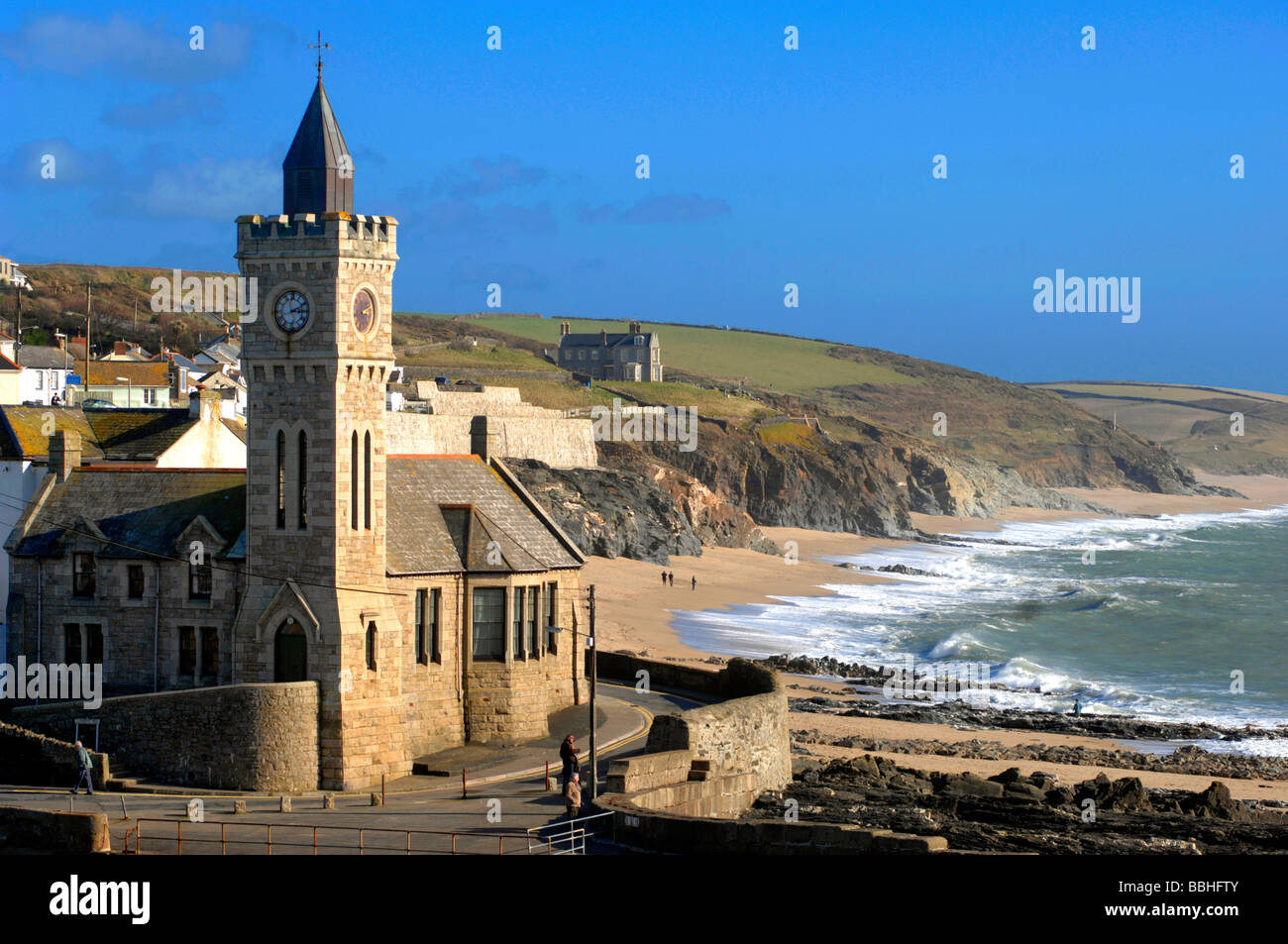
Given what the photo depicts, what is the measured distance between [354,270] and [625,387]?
116m

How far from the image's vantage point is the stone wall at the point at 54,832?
2419 centimetres

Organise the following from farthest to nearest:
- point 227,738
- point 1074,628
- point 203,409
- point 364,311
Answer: point 1074,628 → point 203,409 → point 364,311 → point 227,738

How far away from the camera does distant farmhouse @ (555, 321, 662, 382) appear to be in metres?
164

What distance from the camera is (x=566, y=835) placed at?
82.9 ft

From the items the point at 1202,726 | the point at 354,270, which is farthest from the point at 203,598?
the point at 1202,726

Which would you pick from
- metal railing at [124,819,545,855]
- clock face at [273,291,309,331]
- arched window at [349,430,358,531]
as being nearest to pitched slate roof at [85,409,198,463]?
clock face at [273,291,309,331]

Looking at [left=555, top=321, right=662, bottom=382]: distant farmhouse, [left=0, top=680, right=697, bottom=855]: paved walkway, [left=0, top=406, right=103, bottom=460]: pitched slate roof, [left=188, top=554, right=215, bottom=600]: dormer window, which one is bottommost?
[left=0, top=680, right=697, bottom=855]: paved walkway

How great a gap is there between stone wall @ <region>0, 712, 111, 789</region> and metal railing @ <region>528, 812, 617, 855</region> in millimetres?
10286

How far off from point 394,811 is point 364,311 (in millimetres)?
10533

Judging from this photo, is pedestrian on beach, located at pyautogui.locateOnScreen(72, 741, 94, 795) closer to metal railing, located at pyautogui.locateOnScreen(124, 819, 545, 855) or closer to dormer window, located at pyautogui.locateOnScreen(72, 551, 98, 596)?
metal railing, located at pyautogui.locateOnScreen(124, 819, 545, 855)

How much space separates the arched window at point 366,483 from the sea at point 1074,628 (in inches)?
1173

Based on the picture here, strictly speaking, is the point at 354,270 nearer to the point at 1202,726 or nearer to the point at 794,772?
the point at 794,772

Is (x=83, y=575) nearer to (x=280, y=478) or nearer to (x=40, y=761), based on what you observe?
(x=40, y=761)

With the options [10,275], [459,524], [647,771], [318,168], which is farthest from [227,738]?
[10,275]
